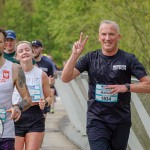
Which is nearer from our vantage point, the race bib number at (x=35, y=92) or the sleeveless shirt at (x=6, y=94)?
the sleeveless shirt at (x=6, y=94)

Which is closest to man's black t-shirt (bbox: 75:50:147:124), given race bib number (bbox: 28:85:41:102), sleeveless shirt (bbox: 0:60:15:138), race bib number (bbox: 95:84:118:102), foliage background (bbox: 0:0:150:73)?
race bib number (bbox: 95:84:118:102)

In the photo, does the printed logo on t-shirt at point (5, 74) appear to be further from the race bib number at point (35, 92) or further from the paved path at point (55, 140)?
the paved path at point (55, 140)

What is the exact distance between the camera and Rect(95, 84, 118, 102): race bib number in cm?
680

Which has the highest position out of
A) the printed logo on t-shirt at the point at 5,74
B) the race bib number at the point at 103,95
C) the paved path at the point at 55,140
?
the printed logo on t-shirt at the point at 5,74

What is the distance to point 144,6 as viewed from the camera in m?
13.2

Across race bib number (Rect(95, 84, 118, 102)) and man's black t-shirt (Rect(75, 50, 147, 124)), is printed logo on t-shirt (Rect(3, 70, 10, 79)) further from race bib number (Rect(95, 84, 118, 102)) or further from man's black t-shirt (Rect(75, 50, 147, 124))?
race bib number (Rect(95, 84, 118, 102))

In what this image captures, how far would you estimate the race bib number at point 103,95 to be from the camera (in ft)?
22.3

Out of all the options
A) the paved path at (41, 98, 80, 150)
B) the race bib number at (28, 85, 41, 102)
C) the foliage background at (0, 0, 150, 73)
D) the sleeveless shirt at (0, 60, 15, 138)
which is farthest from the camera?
the foliage background at (0, 0, 150, 73)

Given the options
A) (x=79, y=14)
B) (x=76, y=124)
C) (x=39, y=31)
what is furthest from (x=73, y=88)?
(x=39, y=31)

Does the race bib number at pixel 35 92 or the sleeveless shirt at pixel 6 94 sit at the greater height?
the sleeveless shirt at pixel 6 94

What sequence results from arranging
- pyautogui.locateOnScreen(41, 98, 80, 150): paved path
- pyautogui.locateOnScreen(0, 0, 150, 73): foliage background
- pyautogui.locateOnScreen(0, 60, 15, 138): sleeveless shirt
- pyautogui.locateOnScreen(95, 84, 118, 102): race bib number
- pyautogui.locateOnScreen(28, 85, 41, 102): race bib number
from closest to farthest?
pyautogui.locateOnScreen(0, 60, 15, 138): sleeveless shirt
pyautogui.locateOnScreen(95, 84, 118, 102): race bib number
pyautogui.locateOnScreen(28, 85, 41, 102): race bib number
pyautogui.locateOnScreen(41, 98, 80, 150): paved path
pyautogui.locateOnScreen(0, 0, 150, 73): foliage background

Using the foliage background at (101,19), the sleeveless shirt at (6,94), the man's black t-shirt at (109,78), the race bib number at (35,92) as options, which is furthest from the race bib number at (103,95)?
the foliage background at (101,19)

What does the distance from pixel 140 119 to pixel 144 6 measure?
5.44m

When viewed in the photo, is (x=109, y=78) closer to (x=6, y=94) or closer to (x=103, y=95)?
(x=103, y=95)
